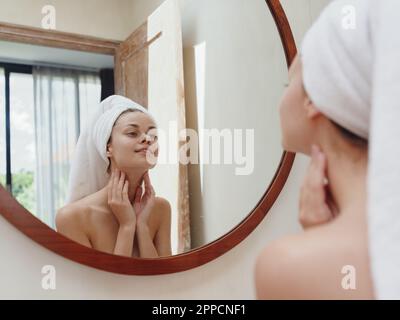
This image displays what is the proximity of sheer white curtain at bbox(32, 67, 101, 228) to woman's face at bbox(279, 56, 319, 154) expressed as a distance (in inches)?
16.0

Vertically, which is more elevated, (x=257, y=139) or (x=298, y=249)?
(x=257, y=139)

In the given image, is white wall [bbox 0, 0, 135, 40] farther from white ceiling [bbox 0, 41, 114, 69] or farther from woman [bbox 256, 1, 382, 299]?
woman [bbox 256, 1, 382, 299]

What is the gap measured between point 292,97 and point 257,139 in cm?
48

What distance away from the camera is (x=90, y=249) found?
839mm

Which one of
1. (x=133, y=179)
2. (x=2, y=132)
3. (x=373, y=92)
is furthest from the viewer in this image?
(x=133, y=179)

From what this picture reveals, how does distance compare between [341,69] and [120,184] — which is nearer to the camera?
[341,69]

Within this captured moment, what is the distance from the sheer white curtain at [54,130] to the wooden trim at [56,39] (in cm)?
6

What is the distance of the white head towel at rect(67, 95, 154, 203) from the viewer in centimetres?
82

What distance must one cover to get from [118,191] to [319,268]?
0.48m

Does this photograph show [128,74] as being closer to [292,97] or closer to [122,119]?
[122,119]

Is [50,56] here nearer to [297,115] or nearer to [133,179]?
[133,179]

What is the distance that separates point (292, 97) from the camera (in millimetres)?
591

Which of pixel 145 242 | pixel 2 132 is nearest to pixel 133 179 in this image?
pixel 145 242

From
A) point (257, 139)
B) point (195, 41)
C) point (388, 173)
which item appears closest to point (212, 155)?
point (257, 139)
